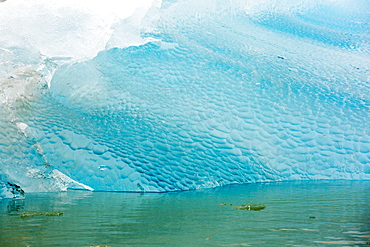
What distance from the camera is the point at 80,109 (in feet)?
11.0

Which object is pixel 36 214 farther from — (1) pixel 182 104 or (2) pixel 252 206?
(1) pixel 182 104

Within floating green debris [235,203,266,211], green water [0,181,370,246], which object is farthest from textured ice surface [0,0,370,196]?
floating green debris [235,203,266,211]

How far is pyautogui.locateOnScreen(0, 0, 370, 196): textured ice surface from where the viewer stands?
2992mm

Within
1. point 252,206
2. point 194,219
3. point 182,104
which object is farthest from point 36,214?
point 182,104

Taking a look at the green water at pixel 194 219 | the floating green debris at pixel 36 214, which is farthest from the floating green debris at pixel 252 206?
the floating green debris at pixel 36 214

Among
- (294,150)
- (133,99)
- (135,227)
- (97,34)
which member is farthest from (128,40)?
(135,227)

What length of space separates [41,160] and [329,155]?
73.5 inches

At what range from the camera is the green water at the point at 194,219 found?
4.75 ft

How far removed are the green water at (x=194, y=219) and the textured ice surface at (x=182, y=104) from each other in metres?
0.26

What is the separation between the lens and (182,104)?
3363mm

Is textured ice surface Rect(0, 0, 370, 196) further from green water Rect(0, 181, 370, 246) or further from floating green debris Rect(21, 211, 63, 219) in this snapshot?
floating green debris Rect(21, 211, 63, 219)

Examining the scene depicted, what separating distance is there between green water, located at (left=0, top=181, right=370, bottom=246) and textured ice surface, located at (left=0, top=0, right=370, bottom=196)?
10.4 inches

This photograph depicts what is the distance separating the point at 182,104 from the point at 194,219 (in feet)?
5.29

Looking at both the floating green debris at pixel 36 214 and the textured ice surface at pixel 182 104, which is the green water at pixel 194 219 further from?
the textured ice surface at pixel 182 104
